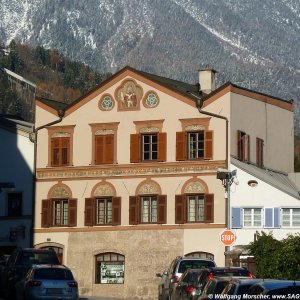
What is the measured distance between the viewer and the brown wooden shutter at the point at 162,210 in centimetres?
6372

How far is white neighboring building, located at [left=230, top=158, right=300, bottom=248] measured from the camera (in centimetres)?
6134

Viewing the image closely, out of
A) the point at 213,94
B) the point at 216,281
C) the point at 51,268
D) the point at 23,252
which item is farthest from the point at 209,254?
the point at 216,281

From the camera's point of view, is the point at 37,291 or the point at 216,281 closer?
the point at 216,281

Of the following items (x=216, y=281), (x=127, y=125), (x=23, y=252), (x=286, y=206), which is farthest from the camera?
(x=127, y=125)

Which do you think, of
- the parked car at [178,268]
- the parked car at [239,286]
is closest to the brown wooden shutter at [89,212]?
the parked car at [178,268]

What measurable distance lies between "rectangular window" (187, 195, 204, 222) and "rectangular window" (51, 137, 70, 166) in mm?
7924

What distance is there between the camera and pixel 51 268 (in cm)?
4350

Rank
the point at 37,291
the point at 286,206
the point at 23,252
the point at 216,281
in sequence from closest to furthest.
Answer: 1. the point at 216,281
2. the point at 37,291
3. the point at 23,252
4. the point at 286,206

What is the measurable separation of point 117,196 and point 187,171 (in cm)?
451

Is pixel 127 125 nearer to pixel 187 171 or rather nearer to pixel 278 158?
pixel 187 171

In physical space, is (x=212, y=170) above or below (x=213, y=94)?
below

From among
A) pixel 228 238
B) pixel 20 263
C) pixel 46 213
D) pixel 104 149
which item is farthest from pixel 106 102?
pixel 20 263

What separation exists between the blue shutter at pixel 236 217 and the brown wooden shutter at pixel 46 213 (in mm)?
11042

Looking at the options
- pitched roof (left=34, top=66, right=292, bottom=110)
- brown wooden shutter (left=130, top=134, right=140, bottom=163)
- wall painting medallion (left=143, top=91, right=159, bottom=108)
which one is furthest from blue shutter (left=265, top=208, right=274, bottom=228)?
wall painting medallion (left=143, top=91, right=159, bottom=108)
